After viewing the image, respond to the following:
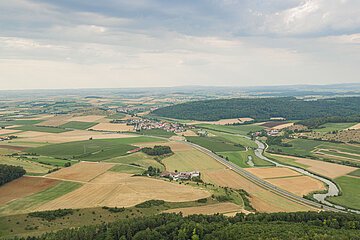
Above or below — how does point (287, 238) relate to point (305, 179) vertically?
above

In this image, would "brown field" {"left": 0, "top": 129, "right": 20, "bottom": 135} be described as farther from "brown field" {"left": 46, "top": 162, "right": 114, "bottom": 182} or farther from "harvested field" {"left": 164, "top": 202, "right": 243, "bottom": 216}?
"harvested field" {"left": 164, "top": 202, "right": 243, "bottom": 216}

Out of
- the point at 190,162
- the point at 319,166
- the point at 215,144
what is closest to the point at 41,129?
the point at 215,144

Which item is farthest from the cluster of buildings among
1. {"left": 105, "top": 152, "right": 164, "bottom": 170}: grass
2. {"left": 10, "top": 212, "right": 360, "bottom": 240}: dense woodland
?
{"left": 10, "top": 212, "right": 360, "bottom": 240}: dense woodland

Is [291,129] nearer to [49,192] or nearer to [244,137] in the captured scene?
[244,137]

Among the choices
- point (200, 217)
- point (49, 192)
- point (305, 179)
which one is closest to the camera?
point (200, 217)

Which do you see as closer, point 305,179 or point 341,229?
point 341,229

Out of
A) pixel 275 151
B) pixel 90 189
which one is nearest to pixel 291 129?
pixel 275 151

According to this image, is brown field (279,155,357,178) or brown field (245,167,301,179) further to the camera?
brown field (279,155,357,178)
